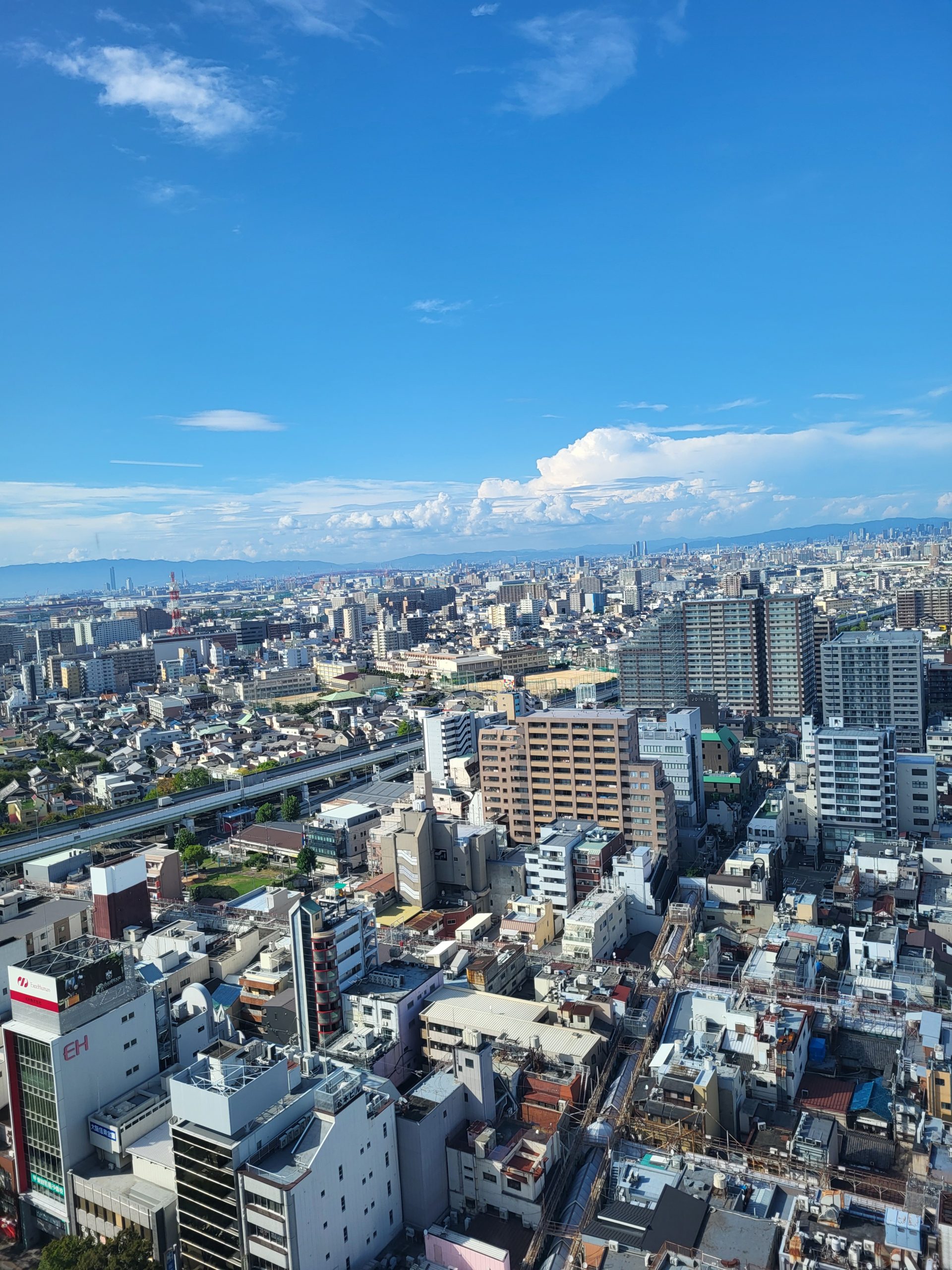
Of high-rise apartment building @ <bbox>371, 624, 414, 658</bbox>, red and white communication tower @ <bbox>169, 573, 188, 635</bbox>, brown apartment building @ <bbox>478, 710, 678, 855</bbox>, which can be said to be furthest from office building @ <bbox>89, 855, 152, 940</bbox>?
red and white communication tower @ <bbox>169, 573, 188, 635</bbox>

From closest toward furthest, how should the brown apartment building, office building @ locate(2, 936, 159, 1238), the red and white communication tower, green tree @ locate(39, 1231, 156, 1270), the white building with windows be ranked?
green tree @ locate(39, 1231, 156, 1270), office building @ locate(2, 936, 159, 1238), the white building with windows, the brown apartment building, the red and white communication tower

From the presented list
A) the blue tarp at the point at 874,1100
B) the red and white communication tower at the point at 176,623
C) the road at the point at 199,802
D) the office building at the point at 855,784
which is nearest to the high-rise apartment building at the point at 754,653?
the road at the point at 199,802

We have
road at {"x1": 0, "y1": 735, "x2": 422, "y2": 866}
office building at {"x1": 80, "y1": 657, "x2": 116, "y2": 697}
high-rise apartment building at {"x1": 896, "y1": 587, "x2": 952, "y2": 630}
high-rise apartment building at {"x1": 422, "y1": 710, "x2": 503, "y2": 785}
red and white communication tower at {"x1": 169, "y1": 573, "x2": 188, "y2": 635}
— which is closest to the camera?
road at {"x1": 0, "y1": 735, "x2": 422, "y2": 866}

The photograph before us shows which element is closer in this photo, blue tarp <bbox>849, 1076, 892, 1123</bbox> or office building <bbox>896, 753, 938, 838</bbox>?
blue tarp <bbox>849, 1076, 892, 1123</bbox>

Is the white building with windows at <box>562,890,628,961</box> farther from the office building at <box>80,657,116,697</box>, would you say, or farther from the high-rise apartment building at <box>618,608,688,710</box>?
the office building at <box>80,657,116,697</box>

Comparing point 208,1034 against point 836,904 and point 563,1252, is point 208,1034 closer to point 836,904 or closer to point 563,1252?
point 563,1252

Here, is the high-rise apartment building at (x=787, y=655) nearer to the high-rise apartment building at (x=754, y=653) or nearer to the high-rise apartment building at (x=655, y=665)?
the high-rise apartment building at (x=754, y=653)

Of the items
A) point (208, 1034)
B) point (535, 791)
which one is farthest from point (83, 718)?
point (208, 1034)
